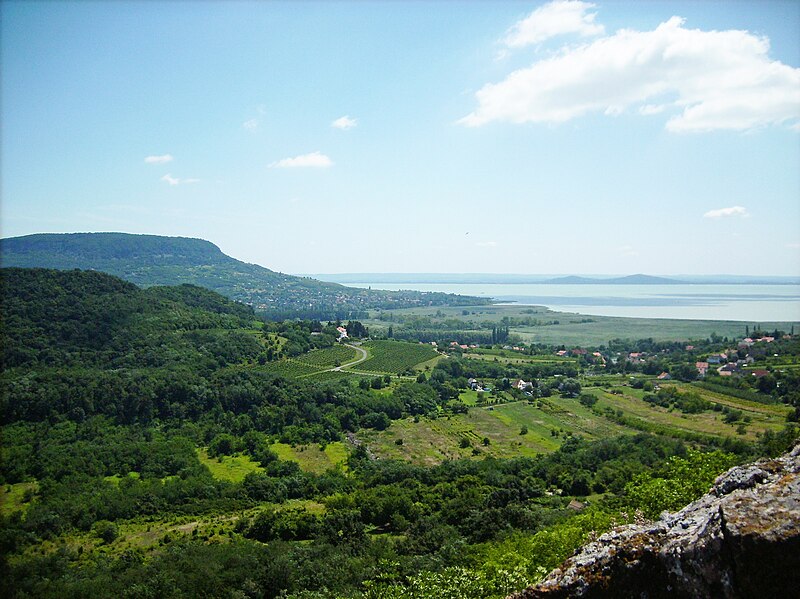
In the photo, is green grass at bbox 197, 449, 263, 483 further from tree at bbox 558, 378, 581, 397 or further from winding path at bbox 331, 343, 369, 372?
tree at bbox 558, 378, 581, 397

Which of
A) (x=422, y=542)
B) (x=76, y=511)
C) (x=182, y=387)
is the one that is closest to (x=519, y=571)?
(x=422, y=542)

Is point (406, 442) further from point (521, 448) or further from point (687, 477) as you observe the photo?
point (687, 477)

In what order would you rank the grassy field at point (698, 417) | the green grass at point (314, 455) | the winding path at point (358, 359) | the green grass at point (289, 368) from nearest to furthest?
the green grass at point (314, 455) < the grassy field at point (698, 417) < the green grass at point (289, 368) < the winding path at point (358, 359)

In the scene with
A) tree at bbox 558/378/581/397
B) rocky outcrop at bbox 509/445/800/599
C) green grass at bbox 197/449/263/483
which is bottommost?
green grass at bbox 197/449/263/483

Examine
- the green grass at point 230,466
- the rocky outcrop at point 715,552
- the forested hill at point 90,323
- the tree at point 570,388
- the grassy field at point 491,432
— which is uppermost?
the rocky outcrop at point 715,552

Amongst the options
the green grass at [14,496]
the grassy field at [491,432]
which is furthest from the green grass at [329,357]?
the green grass at [14,496]

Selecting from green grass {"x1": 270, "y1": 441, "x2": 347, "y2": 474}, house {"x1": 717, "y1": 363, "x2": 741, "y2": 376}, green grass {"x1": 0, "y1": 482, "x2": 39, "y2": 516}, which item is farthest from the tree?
green grass {"x1": 0, "y1": 482, "x2": 39, "y2": 516}

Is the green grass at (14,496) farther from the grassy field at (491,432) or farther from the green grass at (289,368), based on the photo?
the green grass at (289,368)
